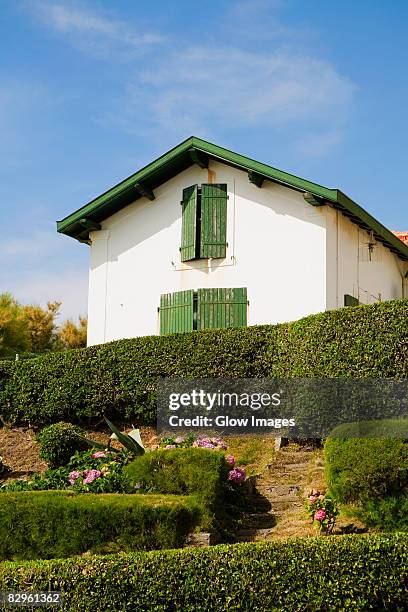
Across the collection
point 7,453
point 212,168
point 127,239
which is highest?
point 212,168

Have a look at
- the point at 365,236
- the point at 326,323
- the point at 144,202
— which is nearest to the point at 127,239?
the point at 144,202

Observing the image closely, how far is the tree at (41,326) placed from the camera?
102 feet

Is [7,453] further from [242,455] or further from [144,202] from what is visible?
[144,202]

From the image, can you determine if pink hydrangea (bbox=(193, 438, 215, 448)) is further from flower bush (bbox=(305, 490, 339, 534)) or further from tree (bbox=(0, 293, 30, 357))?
tree (bbox=(0, 293, 30, 357))

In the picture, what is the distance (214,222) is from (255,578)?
11.7 metres

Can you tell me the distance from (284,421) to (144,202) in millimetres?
7679

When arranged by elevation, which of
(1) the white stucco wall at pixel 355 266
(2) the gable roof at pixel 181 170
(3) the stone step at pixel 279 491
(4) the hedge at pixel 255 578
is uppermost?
(2) the gable roof at pixel 181 170

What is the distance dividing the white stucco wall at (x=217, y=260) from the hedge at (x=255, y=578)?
968cm

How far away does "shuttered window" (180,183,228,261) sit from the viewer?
20016mm

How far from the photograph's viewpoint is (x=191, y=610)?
9.35m

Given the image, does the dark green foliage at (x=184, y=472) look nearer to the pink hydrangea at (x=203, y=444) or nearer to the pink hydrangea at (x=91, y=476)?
the pink hydrangea at (x=91, y=476)

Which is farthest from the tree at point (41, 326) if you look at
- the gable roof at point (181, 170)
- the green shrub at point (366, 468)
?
the green shrub at point (366, 468)

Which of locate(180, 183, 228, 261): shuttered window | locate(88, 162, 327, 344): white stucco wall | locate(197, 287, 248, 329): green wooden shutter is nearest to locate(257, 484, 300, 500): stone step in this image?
locate(88, 162, 327, 344): white stucco wall

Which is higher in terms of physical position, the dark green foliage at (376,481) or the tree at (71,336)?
the tree at (71,336)
